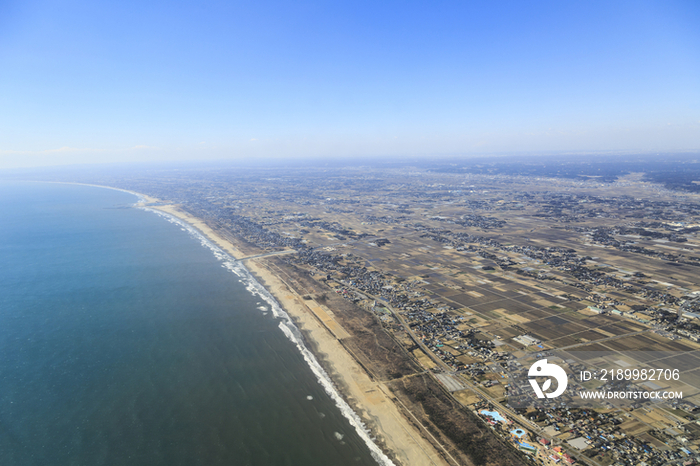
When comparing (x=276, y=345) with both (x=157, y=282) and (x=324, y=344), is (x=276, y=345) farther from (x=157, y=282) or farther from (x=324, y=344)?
(x=157, y=282)

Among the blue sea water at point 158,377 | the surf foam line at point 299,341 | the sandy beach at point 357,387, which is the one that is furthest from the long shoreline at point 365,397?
the blue sea water at point 158,377

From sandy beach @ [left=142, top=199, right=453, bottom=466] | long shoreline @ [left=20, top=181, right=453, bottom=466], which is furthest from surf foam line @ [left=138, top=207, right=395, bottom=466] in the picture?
sandy beach @ [left=142, top=199, right=453, bottom=466]

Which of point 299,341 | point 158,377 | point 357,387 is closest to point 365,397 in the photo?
point 357,387

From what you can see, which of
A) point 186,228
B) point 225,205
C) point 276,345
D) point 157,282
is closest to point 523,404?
point 276,345

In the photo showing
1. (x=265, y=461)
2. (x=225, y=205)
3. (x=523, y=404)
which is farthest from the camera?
(x=225, y=205)

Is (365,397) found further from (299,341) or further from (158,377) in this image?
(158,377)

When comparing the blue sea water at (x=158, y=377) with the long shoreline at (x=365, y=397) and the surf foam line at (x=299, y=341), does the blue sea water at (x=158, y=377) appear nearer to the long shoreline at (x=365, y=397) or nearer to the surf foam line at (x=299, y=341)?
the surf foam line at (x=299, y=341)
